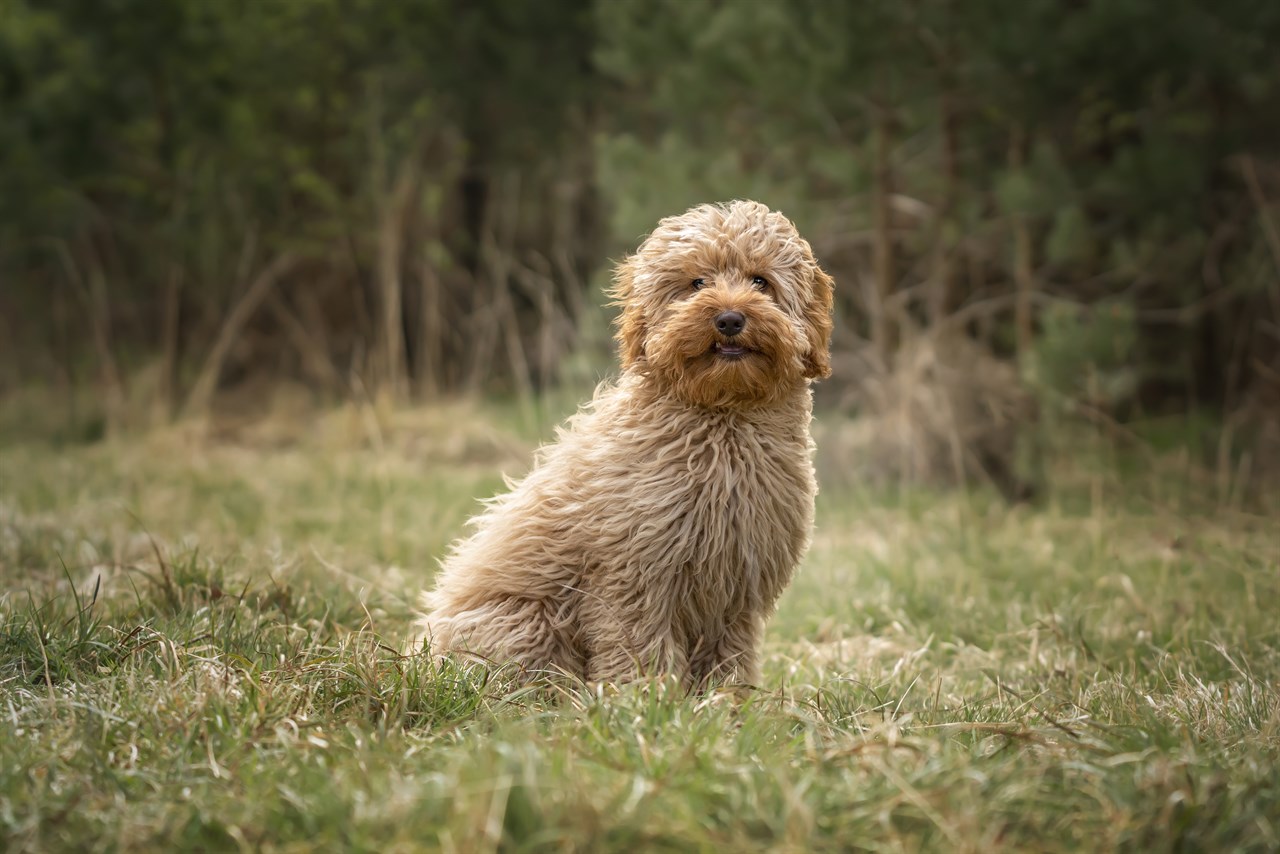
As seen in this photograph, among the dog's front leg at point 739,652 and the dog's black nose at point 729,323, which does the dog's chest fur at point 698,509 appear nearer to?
the dog's front leg at point 739,652

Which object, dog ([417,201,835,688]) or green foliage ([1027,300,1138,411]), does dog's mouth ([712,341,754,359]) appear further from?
green foliage ([1027,300,1138,411])

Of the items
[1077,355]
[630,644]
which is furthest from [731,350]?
[1077,355]

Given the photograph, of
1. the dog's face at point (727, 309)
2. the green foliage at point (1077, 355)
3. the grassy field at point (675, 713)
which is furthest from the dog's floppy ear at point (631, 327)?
the green foliage at point (1077, 355)

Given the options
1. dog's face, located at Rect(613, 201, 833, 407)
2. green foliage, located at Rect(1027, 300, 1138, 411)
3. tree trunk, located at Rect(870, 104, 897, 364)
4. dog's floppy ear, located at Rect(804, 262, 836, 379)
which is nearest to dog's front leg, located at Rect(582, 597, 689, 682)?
dog's face, located at Rect(613, 201, 833, 407)

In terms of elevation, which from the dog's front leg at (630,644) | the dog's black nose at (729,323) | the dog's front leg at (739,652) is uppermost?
the dog's black nose at (729,323)

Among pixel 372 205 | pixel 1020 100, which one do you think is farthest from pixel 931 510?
pixel 372 205

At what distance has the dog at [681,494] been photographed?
3539 millimetres

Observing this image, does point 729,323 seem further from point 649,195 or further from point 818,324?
point 649,195

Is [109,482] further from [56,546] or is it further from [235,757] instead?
[235,757]

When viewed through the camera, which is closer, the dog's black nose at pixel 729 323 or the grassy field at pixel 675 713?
the grassy field at pixel 675 713

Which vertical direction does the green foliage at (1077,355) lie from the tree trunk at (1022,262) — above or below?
below

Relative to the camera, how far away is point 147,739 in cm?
289

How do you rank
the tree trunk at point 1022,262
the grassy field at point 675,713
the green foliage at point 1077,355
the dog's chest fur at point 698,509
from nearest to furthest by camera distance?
the grassy field at point 675,713, the dog's chest fur at point 698,509, the green foliage at point 1077,355, the tree trunk at point 1022,262

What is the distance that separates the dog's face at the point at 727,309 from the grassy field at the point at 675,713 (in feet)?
3.11
